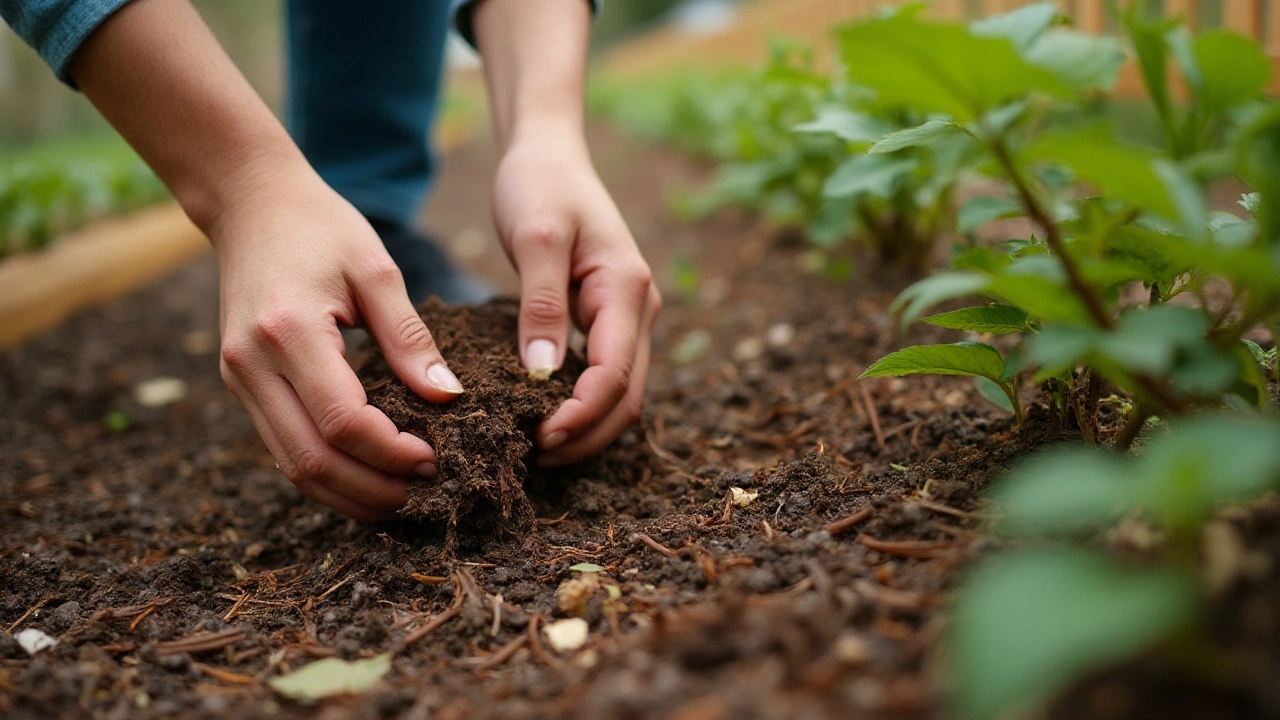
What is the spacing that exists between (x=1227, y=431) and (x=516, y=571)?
0.96m

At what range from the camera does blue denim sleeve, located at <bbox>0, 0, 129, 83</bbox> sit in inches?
56.0

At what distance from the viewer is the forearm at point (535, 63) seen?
6.22 ft

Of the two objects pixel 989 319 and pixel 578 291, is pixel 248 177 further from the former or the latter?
pixel 989 319

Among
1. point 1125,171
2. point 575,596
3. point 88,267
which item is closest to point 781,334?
point 575,596

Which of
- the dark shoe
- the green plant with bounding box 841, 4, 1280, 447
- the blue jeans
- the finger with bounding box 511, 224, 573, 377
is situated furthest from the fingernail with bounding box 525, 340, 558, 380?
the blue jeans

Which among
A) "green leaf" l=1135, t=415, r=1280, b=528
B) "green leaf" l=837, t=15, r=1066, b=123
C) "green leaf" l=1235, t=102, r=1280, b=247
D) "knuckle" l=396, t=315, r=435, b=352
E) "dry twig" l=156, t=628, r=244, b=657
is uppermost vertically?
"green leaf" l=837, t=15, r=1066, b=123

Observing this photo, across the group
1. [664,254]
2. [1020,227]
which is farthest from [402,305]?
[664,254]

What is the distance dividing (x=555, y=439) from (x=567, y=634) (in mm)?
435

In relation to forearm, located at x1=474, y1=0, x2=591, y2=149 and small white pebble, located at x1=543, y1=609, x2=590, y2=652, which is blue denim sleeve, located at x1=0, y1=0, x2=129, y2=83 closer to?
forearm, located at x1=474, y1=0, x2=591, y2=149

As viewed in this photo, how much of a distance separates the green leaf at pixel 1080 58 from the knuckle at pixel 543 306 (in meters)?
0.90

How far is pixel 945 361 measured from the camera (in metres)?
1.23

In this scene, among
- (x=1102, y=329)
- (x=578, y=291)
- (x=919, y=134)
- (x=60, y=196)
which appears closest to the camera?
(x=1102, y=329)

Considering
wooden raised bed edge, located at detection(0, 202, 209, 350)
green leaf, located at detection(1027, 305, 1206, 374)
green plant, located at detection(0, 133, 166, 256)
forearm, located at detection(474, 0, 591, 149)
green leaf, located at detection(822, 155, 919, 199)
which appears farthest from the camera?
green plant, located at detection(0, 133, 166, 256)

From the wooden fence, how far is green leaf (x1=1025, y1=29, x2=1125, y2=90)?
0.26ft
